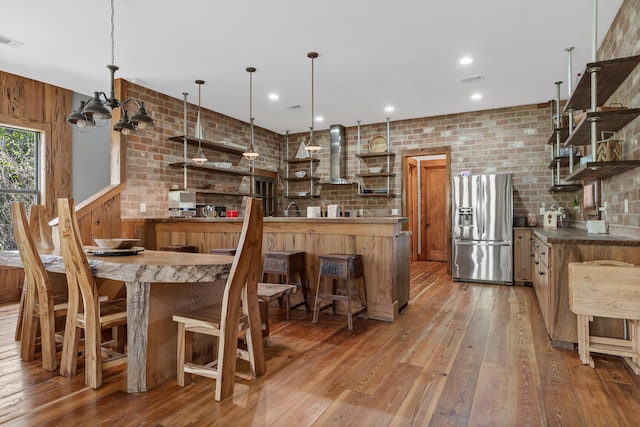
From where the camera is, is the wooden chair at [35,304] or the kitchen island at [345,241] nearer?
the wooden chair at [35,304]

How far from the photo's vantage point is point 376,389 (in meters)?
2.28

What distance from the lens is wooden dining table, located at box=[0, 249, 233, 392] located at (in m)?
2.15

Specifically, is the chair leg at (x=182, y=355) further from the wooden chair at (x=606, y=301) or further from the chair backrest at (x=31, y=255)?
the wooden chair at (x=606, y=301)

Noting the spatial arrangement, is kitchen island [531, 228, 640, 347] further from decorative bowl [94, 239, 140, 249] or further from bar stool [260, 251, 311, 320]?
decorative bowl [94, 239, 140, 249]

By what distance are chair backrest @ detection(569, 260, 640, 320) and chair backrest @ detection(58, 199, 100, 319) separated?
3.16 m

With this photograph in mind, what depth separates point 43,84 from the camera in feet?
16.6

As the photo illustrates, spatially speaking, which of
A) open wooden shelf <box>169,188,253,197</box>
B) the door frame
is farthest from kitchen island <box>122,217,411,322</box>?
the door frame

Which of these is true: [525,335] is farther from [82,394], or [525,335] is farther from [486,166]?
[486,166]

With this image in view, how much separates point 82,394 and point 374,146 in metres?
6.17

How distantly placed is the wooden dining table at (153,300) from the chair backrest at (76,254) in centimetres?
8

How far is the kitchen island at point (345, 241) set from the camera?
380 cm

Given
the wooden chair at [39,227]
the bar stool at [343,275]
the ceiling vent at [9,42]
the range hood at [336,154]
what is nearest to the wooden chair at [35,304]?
the wooden chair at [39,227]

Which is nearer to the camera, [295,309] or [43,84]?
[295,309]

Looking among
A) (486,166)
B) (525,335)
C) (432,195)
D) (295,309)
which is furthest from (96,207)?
(432,195)
